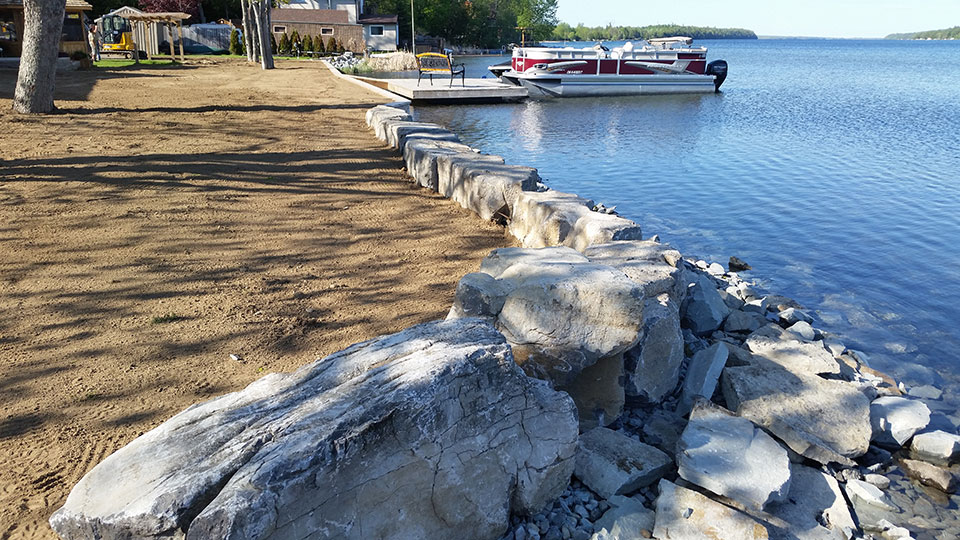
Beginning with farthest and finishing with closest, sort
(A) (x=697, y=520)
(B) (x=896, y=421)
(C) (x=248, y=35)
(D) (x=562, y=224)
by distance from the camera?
(C) (x=248, y=35), (D) (x=562, y=224), (B) (x=896, y=421), (A) (x=697, y=520)

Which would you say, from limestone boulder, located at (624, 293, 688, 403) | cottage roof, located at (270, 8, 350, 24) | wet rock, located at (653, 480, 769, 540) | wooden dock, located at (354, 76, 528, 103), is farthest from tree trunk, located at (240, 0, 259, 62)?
wet rock, located at (653, 480, 769, 540)

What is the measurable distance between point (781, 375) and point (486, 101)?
23530 mm

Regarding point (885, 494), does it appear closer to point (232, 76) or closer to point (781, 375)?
point (781, 375)

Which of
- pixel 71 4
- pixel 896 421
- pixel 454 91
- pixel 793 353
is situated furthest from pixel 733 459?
pixel 71 4

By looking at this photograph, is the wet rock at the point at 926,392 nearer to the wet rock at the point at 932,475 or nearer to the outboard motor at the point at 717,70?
the wet rock at the point at 932,475

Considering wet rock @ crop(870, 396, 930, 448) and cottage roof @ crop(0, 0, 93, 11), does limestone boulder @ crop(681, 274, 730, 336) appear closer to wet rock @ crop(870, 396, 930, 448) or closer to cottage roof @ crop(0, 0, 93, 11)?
wet rock @ crop(870, 396, 930, 448)

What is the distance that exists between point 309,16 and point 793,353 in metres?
48.4

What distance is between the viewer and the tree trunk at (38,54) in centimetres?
1175

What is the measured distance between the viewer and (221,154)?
9.51 meters

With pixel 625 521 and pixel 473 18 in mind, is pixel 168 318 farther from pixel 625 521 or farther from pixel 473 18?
pixel 473 18

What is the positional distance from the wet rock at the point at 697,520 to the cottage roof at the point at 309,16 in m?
48.7

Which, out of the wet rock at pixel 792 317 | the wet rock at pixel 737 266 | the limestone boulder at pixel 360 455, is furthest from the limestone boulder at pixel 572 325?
the wet rock at pixel 737 266

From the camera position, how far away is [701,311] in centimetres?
535

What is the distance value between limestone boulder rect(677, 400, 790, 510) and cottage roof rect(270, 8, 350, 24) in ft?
158
